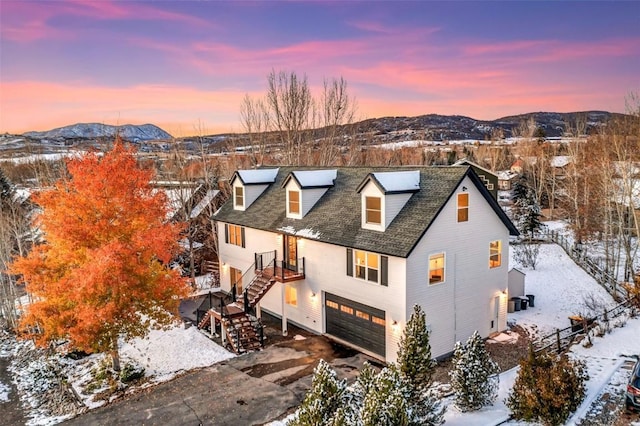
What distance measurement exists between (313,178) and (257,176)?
5781mm

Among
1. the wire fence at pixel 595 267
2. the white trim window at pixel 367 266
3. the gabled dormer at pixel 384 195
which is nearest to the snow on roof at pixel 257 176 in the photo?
the gabled dormer at pixel 384 195

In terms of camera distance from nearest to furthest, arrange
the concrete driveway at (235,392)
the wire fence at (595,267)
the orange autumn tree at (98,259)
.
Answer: the concrete driveway at (235,392), the orange autumn tree at (98,259), the wire fence at (595,267)

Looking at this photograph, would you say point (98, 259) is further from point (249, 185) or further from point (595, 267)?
point (595, 267)

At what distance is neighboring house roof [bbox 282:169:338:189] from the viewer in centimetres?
2103

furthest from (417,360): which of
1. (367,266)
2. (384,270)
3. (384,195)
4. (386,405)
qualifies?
(384,195)

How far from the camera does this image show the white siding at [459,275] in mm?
16156

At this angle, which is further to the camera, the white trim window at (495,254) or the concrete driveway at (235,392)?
the white trim window at (495,254)

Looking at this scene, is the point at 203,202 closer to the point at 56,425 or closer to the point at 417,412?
the point at 56,425

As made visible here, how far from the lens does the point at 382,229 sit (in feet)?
55.4

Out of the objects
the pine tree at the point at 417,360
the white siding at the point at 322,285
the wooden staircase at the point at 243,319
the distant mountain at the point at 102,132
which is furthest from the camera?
the distant mountain at the point at 102,132

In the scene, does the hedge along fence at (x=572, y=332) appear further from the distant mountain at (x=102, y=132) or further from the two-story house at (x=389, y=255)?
the distant mountain at (x=102, y=132)

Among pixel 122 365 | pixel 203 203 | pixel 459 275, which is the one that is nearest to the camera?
pixel 459 275

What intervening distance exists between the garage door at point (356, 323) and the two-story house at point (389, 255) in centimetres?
5

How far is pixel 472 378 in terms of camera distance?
38.4 ft
